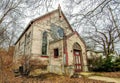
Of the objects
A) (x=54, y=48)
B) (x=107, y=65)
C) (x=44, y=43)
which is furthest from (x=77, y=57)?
(x=44, y=43)

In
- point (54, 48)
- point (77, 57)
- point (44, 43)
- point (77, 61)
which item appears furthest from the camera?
point (44, 43)

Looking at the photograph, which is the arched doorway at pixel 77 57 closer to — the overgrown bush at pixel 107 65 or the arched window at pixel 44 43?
the overgrown bush at pixel 107 65

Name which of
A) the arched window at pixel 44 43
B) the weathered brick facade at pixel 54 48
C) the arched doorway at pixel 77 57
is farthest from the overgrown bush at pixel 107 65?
the arched window at pixel 44 43

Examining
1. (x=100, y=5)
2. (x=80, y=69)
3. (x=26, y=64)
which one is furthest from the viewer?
(x=80, y=69)

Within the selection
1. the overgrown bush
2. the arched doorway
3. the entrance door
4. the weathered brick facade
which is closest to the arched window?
the weathered brick facade

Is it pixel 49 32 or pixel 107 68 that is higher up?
pixel 49 32

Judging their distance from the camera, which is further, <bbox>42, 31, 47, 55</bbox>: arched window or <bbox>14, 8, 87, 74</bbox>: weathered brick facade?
<bbox>42, 31, 47, 55</bbox>: arched window

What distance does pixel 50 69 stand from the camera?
17.6 metres

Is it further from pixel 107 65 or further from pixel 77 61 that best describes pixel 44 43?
pixel 107 65

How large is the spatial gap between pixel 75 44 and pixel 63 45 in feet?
7.33

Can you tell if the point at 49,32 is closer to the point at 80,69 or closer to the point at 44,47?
the point at 44,47

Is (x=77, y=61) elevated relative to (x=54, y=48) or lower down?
lower down

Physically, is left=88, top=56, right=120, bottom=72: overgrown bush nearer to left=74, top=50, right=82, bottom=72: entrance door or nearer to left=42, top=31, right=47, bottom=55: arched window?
left=74, top=50, right=82, bottom=72: entrance door

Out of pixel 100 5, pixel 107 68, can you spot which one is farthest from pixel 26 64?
pixel 100 5
